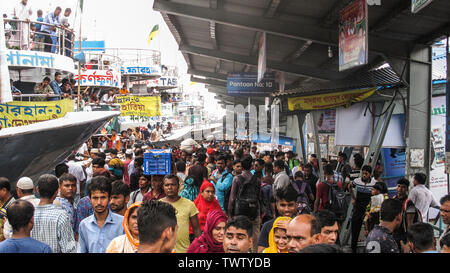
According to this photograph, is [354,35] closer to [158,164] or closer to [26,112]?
[158,164]

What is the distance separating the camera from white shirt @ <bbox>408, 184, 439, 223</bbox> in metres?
7.23

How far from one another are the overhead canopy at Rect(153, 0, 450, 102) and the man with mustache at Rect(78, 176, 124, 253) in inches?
236

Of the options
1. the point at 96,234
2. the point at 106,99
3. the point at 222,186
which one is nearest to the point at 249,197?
the point at 222,186

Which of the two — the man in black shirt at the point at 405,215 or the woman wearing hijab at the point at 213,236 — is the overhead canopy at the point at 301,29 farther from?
the woman wearing hijab at the point at 213,236

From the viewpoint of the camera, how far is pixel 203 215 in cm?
609

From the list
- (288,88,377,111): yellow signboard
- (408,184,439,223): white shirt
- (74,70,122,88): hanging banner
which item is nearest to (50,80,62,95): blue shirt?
(288,88,377,111): yellow signboard

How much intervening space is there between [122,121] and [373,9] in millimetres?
26250

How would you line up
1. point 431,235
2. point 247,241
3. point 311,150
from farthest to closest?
point 311,150
point 247,241
point 431,235

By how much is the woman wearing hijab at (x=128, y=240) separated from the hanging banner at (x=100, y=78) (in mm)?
24270

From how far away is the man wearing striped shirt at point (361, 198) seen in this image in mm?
8609

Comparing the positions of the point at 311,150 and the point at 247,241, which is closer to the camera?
the point at 247,241

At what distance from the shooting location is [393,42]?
30.1 ft
